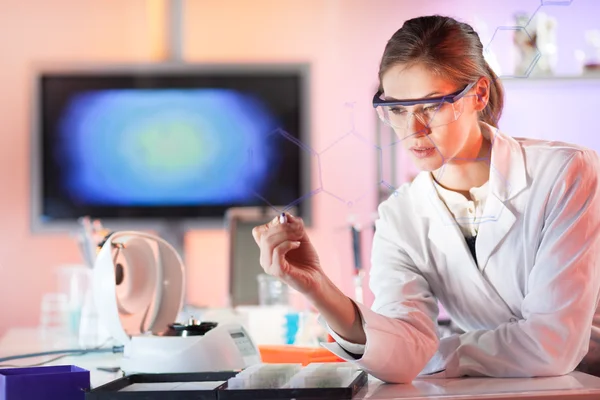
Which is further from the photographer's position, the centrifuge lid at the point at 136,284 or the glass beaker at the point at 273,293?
the glass beaker at the point at 273,293

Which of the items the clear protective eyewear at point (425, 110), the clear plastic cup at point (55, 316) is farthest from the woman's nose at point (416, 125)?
the clear plastic cup at point (55, 316)

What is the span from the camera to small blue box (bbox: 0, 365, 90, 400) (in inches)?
51.3

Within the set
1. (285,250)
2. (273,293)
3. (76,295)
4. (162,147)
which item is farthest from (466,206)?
(162,147)

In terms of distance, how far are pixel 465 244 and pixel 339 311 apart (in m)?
0.34

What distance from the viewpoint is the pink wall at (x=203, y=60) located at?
468 cm

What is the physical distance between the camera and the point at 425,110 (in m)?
1.55

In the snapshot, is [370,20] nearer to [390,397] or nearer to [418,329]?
[418,329]

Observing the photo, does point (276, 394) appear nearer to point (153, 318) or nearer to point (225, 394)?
point (225, 394)

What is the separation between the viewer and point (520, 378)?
61.3 inches

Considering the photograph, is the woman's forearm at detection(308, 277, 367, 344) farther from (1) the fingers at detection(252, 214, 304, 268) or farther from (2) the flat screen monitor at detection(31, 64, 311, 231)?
(2) the flat screen monitor at detection(31, 64, 311, 231)

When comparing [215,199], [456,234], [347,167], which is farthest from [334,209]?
[456,234]

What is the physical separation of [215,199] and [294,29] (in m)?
1.00

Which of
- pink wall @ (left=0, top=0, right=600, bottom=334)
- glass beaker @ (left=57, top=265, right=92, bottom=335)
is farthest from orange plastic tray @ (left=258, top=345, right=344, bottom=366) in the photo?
pink wall @ (left=0, top=0, right=600, bottom=334)

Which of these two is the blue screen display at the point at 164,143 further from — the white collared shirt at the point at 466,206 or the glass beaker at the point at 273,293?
the white collared shirt at the point at 466,206
